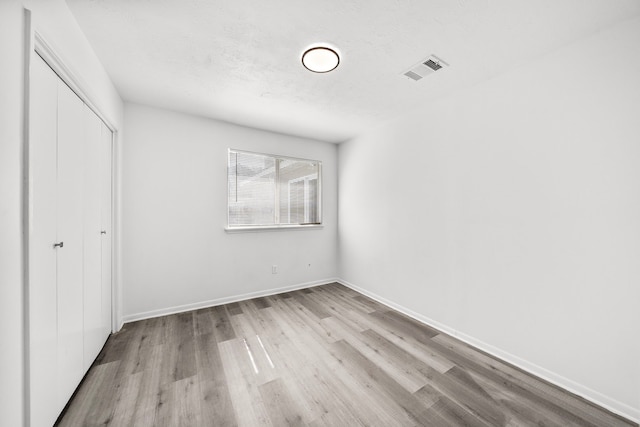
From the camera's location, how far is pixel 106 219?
2.31 m

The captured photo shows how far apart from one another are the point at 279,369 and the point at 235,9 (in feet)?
8.65

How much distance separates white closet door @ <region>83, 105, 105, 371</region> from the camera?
6.07 feet

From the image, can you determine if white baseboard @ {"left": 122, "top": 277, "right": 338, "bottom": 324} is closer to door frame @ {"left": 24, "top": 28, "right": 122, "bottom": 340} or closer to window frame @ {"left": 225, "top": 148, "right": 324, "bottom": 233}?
door frame @ {"left": 24, "top": 28, "right": 122, "bottom": 340}

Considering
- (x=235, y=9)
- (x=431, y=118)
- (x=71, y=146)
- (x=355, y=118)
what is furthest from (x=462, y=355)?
(x=71, y=146)

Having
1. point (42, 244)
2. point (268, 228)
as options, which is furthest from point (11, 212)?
point (268, 228)

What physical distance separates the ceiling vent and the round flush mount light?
69 cm

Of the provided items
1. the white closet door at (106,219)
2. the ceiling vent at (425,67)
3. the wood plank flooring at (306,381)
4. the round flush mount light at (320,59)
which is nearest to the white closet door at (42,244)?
the wood plank flooring at (306,381)

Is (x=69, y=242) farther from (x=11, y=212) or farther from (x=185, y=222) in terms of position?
(x=185, y=222)

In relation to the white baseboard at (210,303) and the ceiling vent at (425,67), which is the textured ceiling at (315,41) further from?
the white baseboard at (210,303)

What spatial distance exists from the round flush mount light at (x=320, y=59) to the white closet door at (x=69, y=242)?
1.66 metres

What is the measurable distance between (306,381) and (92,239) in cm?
209

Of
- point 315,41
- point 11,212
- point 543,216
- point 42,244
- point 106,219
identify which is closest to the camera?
point 11,212

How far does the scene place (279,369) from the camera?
1978mm

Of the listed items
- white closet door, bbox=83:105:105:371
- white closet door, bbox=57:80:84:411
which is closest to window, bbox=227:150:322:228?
white closet door, bbox=83:105:105:371
